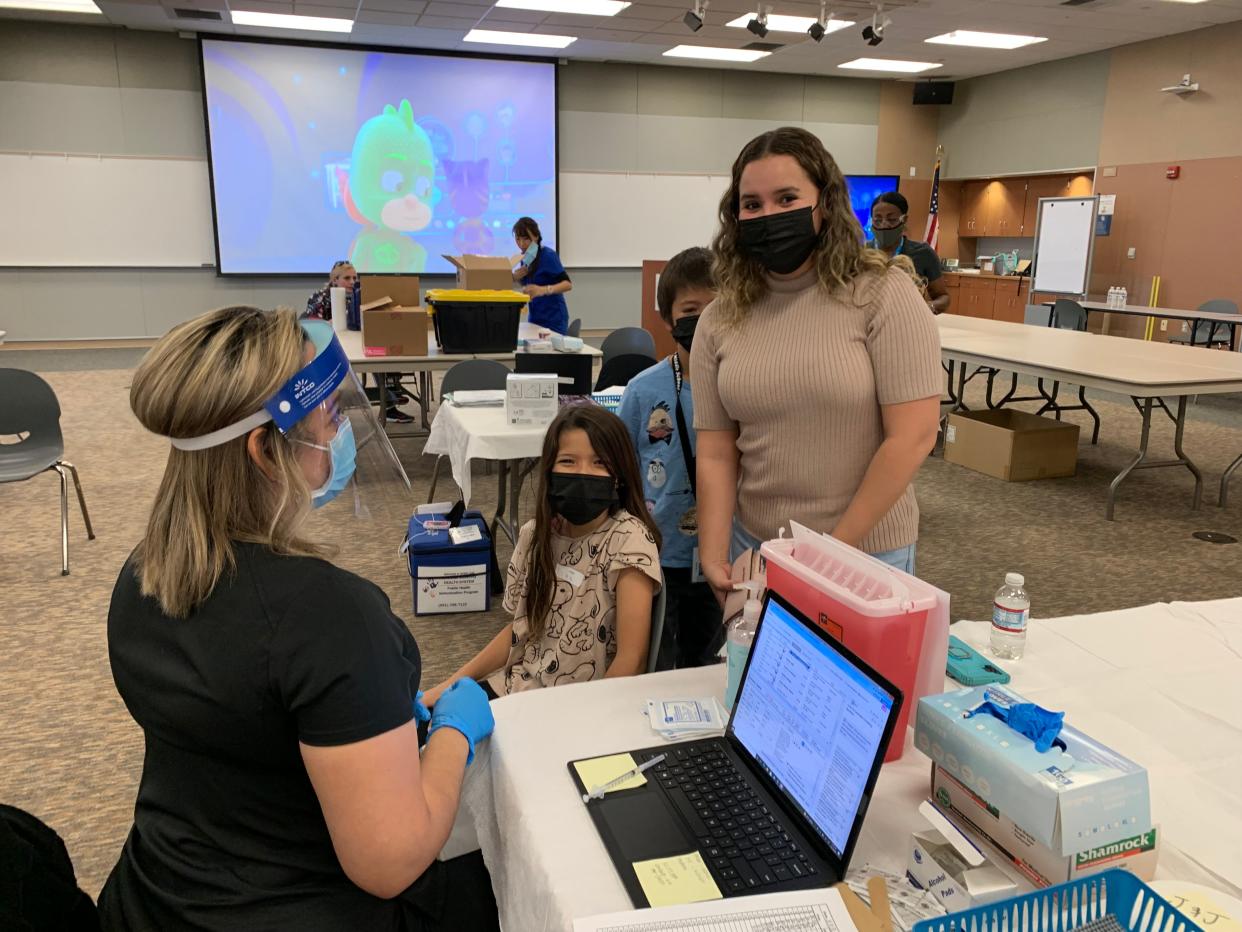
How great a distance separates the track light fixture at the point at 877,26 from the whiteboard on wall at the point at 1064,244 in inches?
127

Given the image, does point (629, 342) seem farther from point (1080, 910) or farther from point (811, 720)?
point (1080, 910)

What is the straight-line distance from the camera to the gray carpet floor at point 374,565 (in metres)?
2.41

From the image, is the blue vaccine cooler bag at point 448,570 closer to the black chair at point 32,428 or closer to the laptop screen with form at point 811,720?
the black chair at point 32,428

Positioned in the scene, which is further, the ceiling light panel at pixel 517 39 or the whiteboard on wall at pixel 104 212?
the whiteboard on wall at pixel 104 212

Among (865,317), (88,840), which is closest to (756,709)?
(865,317)

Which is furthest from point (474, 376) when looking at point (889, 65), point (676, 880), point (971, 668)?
point (889, 65)

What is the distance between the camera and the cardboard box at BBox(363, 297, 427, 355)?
4930mm

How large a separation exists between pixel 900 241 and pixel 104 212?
27.3 feet

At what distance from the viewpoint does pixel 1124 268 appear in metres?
10.0

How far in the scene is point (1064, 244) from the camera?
10.1 m

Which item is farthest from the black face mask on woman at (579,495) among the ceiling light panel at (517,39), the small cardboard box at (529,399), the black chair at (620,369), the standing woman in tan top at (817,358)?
the ceiling light panel at (517,39)

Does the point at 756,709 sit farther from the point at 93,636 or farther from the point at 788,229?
the point at 93,636

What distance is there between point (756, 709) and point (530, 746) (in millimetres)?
335

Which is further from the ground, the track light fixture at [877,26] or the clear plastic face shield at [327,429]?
the track light fixture at [877,26]
